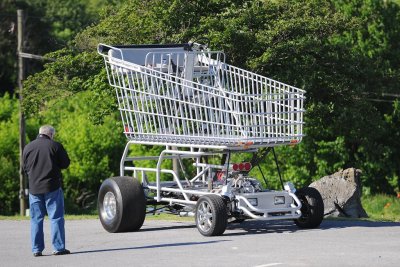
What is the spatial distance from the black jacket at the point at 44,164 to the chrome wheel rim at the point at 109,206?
9.04ft

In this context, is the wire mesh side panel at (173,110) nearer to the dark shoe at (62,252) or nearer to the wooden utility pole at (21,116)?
the dark shoe at (62,252)

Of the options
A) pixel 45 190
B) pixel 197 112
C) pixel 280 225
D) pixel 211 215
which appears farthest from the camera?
pixel 280 225

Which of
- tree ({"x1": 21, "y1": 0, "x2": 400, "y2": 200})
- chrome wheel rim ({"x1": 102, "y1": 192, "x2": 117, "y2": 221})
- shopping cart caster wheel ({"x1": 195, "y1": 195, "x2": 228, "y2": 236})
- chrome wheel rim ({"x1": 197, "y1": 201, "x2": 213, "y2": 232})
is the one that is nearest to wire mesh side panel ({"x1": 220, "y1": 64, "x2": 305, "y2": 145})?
shopping cart caster wheel ({"x1": 195, "y1": 195, "x2": 228, "y2": 236})

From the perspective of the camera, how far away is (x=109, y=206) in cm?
1631

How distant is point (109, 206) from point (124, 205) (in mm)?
608

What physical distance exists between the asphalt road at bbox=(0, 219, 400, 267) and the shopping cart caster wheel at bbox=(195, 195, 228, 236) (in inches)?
5.7

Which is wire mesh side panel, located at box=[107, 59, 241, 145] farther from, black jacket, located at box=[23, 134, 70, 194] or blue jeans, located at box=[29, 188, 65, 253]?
blue jeans, located at box=[29, 188, 65, 253]

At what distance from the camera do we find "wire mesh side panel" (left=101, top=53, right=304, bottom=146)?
15.1 metres

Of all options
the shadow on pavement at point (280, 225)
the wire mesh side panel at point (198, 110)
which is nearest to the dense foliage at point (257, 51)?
the wire mesh side panel at point (198, 110)

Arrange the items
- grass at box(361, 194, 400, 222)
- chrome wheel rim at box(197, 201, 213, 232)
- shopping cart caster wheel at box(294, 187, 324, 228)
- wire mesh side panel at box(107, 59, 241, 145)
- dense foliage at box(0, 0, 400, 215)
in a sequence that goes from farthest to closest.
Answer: grass at box(361, 194, 400, 222) → dense foliage at box(0, 0, 400, 215) → shopping cart caster wheel at box(294, 187, 324, 228) → wire mesh side panel at box(107, 59, 241, 145) → chrome wheel rim at box(197, 201, 213, 232)

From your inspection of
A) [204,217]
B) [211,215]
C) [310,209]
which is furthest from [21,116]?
[211,215]

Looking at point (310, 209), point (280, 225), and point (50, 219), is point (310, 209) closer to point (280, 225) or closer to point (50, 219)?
point (280, 225)

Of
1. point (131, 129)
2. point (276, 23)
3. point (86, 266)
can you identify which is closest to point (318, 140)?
point (276, 23)

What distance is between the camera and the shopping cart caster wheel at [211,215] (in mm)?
14617
